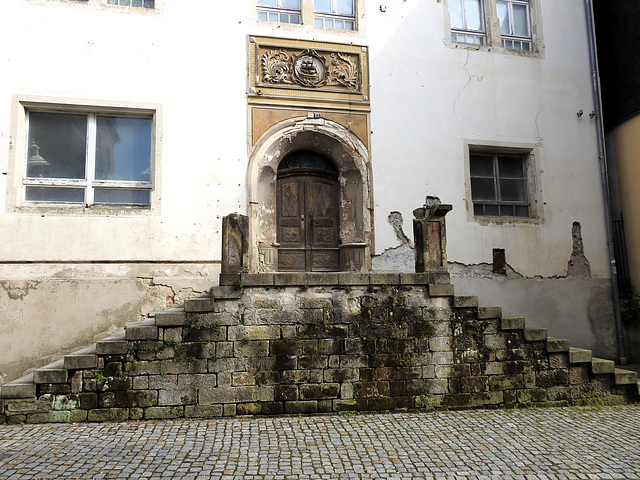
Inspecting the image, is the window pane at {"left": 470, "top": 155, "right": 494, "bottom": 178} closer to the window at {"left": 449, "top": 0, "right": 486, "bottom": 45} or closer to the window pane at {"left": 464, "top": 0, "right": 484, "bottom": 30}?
the window at {"left": 449, "top": 0, "right": 486, "bottom": 45}

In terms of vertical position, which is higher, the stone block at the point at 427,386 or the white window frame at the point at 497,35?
the white window frame at the point at 497,35

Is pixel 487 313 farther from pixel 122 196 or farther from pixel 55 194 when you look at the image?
pixel 55 194

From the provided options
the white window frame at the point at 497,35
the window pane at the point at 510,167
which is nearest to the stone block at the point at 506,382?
the window pane at the point at 510,167

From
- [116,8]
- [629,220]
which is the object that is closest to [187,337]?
[116,8]

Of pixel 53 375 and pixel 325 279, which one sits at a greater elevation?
pixel 325 279

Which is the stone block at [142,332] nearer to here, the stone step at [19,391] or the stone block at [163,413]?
the stone block at [163,413]

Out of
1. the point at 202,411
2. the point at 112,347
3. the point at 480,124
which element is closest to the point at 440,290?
the point at 202,411

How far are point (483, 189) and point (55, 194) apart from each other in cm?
745

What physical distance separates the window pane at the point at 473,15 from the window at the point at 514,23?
1.28ft

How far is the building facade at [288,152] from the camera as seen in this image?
7297 millimetres

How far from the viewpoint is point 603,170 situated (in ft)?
30.9

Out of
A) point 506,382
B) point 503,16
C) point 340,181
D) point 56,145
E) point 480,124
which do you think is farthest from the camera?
point 503,16

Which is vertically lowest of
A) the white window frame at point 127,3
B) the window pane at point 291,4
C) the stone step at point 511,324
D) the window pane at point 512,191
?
the stone step at point 511,324

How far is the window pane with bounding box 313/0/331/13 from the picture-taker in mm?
8711
